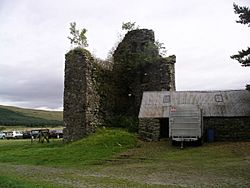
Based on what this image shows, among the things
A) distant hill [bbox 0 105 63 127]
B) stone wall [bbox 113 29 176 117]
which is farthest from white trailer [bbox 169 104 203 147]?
distant hill [bbox 0 105 63 127]

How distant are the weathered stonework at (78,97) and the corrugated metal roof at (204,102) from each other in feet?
A: 15.0

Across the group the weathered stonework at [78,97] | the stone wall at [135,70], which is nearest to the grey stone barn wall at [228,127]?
the stone wall at [135,70]

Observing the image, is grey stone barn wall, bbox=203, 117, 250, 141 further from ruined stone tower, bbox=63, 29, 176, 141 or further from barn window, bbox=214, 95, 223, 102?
ruined stone tower, bbox=63, 29, 176, 141

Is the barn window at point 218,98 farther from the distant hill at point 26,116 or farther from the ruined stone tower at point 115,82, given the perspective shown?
the distant hill at point 26,116

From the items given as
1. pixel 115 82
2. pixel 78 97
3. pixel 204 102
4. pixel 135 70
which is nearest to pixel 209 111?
pixel 204 102

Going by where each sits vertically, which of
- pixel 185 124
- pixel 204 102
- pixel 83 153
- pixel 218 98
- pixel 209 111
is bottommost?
pixel 83 153

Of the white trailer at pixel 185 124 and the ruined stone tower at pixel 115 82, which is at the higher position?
the ruined stone tower at pixel 115 82

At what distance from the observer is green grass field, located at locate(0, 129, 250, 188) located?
16.9 m

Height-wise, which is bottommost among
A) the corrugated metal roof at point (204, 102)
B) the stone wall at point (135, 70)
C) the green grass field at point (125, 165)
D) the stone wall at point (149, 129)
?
the green grass field at point (125, 165)

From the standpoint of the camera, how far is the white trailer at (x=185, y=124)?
30.9 meters

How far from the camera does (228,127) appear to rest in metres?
33.9

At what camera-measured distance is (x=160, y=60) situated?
1597 inches

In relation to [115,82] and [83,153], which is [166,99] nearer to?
[115,82]

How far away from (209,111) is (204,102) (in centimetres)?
157
